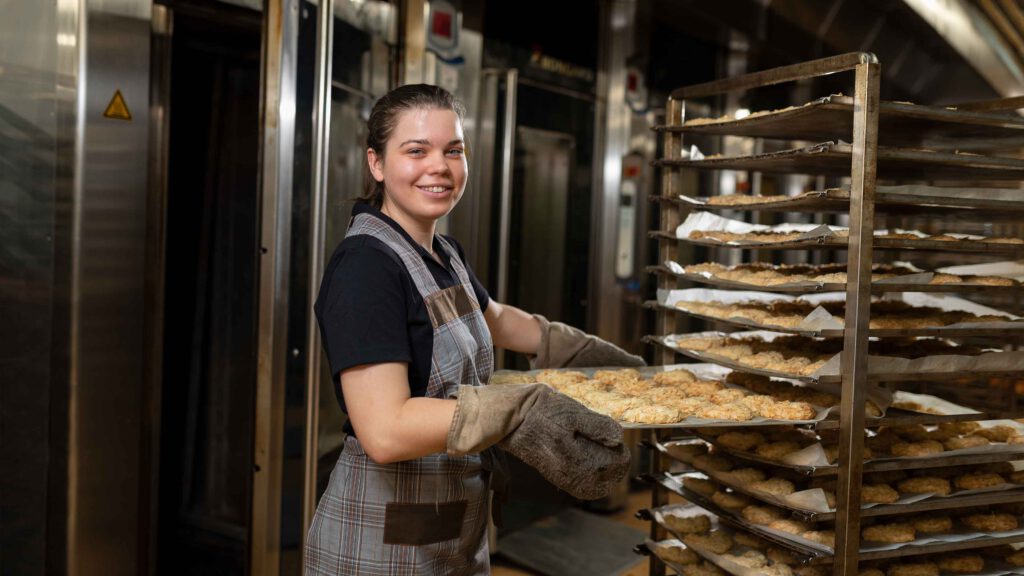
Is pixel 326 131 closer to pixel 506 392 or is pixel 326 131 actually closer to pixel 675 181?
pixel 675 181

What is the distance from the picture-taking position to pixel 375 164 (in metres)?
1.80

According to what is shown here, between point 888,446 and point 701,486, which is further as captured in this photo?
point 701,486

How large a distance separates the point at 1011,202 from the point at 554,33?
2.71 m

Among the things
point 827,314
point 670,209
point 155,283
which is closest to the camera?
point 827,314

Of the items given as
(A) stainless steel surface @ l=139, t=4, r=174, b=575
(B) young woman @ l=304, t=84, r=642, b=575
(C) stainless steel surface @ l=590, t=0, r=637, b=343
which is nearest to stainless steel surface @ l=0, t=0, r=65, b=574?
(A) stainless steel surface @ l=139, t=4, r=174, b=575

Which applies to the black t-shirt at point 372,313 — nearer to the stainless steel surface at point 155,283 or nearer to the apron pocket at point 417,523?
the apron pocket at point 417,523

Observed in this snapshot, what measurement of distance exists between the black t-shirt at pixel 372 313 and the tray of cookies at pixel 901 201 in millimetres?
909

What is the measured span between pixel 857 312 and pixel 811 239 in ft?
0.64

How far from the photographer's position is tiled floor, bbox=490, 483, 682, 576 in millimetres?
3756

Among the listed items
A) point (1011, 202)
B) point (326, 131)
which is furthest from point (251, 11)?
point (1011, 202)

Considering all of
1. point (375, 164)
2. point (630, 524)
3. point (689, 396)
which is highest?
point (375, 164)

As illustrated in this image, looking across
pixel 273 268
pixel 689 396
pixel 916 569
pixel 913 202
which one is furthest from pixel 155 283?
pixel 916 569

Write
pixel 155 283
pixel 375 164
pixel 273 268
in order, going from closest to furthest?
1. pixel 375 164
2. pixel 273 268
3. pixel 155 283

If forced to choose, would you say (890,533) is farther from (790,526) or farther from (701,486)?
(701,486)
